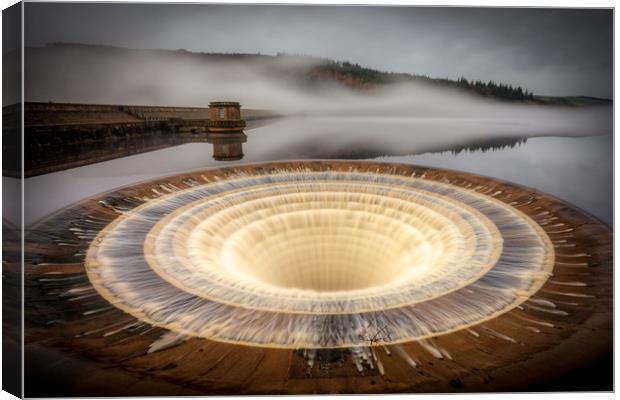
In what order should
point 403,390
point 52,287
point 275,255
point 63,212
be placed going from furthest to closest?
point 275,255
point 63,212
point 52,287
point 403,390

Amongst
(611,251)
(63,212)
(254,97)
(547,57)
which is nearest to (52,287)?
(63,212)

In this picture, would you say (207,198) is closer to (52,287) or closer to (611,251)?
(52,287)

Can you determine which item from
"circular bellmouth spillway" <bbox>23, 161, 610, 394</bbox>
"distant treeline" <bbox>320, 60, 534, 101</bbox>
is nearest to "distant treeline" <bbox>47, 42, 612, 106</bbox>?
"distant treeline" <bbox>320, 60, 534, 101</bbox>

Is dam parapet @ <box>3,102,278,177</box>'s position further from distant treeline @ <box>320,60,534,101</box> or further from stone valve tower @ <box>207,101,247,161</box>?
distant treeline @ <box>320,60,534,101</box>

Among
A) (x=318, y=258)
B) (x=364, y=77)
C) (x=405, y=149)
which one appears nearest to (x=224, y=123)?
(x=364, y=77)

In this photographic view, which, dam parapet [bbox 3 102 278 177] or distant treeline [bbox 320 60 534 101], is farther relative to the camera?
distant treeline [bbox 320 60 534 101]

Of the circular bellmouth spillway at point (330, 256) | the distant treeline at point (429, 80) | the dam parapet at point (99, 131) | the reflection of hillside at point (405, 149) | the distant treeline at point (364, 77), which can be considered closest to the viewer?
the circular bellmouth spillway at point (330, 256)

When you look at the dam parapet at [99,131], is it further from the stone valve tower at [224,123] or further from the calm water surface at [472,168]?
the calm water surface at [472,168]

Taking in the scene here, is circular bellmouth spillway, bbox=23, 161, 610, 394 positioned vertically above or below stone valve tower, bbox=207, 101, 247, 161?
below

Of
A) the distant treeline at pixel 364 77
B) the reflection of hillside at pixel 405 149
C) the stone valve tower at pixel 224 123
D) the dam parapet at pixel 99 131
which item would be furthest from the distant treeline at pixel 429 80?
the stone valve tower at pixel 224 123
